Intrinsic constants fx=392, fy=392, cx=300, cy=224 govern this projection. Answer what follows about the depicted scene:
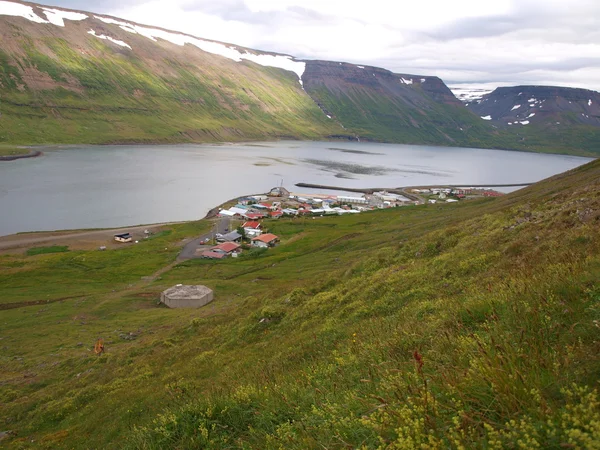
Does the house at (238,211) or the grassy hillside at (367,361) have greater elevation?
the grassy hillside at (367,361)

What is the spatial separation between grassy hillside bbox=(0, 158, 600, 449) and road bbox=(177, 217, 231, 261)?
871 inches

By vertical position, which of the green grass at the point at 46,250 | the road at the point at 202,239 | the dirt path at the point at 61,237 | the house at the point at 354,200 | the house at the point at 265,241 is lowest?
the green grass at the point at 46,250

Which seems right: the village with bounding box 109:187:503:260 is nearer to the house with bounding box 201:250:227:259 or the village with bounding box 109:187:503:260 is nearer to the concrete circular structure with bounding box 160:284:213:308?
the house with bounding box 201:250:227:259

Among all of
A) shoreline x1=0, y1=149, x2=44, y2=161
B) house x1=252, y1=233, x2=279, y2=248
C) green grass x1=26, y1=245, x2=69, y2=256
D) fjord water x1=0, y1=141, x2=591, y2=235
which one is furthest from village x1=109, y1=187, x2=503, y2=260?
shoreline x1=0, y1=149, x2=44, y2=161

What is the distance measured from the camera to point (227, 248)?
2117 inches

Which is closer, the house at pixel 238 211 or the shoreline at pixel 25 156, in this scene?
the house at pixel 238 211

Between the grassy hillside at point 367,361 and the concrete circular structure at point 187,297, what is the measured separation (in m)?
2.14

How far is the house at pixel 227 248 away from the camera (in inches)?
2079

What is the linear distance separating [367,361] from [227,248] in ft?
160

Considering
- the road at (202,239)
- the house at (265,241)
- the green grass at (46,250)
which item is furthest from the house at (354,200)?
the green grass at (46,250)

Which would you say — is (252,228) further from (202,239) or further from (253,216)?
(253,216)

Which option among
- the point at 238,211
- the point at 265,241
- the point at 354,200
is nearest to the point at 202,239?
the point at 265,241

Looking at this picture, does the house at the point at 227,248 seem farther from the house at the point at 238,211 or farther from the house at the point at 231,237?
the house at the point at 238,211

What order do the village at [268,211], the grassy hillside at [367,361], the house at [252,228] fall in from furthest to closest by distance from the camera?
the house at [252,228]
the village at [268,211]
the grassy hillside at [367,361]
